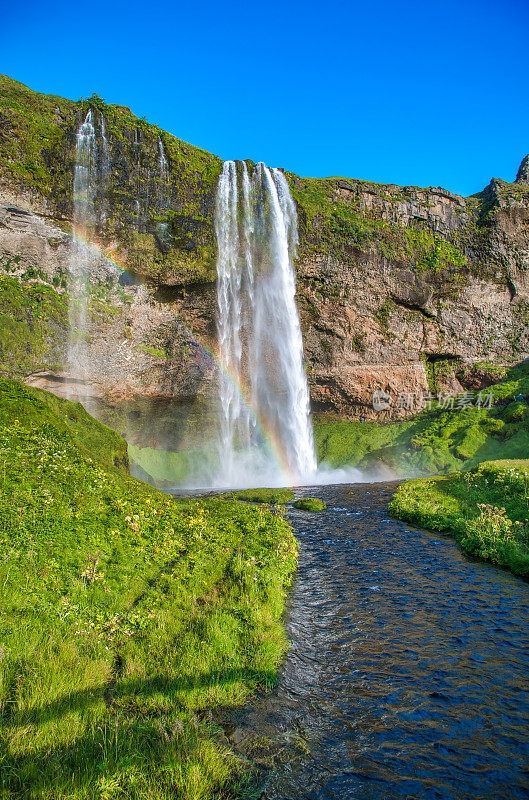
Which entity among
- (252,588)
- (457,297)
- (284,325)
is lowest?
(252,588)

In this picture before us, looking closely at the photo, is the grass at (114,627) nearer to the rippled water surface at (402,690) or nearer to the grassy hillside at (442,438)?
the rippled water surface at (402,690)

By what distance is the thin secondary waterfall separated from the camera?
32.3 metres

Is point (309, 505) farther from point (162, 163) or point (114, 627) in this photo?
point (162, 163)

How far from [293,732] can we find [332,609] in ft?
10.8

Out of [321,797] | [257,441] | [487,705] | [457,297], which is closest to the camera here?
[321,797]

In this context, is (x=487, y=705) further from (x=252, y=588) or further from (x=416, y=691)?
(x=252, y=588)

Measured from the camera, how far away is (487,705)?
15.8 ft

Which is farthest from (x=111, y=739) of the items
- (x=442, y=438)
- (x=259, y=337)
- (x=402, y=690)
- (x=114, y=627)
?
(x=442, y=438)

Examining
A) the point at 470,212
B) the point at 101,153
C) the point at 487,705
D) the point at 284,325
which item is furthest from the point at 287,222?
the point at 487,705

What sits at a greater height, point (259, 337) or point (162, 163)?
point (162, 163)

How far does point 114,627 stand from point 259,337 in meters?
30.0

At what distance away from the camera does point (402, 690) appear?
17.0ft

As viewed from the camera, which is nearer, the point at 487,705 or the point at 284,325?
the point at 487,705

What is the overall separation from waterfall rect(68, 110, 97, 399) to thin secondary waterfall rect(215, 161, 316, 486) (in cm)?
892
